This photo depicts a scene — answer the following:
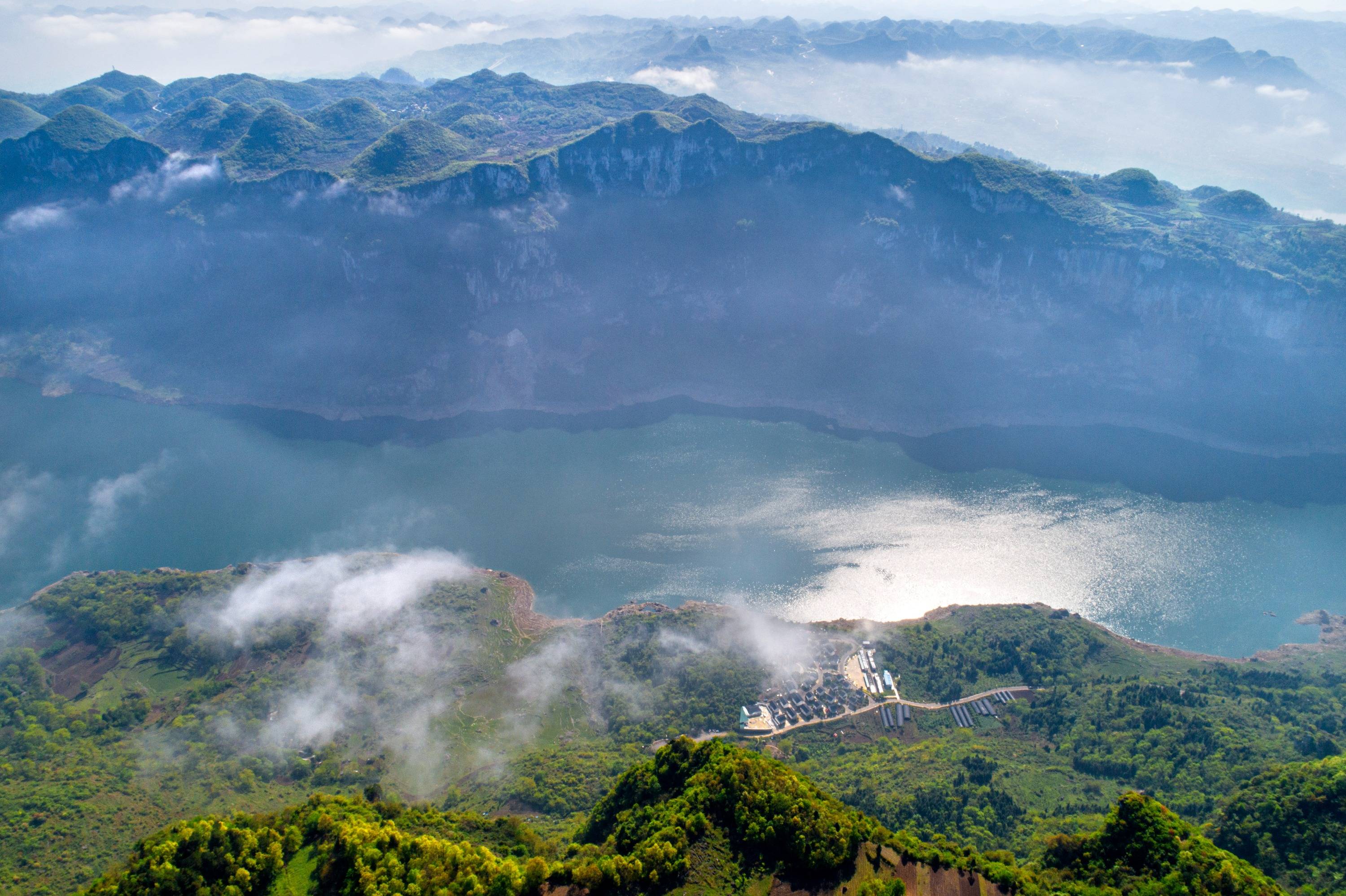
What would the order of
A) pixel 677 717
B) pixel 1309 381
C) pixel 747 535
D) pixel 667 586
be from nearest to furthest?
pixel 677 717
pixel 667 586
pixel 747 535
pixel 1309 381

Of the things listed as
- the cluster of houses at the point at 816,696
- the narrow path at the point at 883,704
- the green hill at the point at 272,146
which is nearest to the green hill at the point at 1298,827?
the narrow path at the point at 883,704

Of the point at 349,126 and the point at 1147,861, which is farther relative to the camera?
the point at 349,126

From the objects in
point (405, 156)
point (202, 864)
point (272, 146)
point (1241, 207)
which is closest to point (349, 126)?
point (272, 146)

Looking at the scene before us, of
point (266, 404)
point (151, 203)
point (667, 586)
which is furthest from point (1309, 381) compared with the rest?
point (151, 203)

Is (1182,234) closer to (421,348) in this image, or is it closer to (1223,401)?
(1223,401)

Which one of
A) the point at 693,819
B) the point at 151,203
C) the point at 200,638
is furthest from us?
the point at 151,203

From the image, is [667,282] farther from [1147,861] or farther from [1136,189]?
[1147,861]
